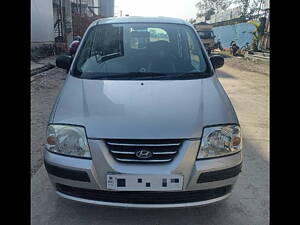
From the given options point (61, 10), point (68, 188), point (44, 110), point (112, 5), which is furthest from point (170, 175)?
point (112, 5)

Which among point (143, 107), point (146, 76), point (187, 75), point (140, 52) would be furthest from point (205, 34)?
point (143, 107)

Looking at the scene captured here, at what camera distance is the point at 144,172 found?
2.03 meters

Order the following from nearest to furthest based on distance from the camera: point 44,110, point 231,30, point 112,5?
1. point 44,110
2. point 231,30
3. point 112,5

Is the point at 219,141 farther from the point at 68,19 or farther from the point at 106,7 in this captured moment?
the point at 106,7

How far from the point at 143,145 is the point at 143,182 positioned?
0.24 meters

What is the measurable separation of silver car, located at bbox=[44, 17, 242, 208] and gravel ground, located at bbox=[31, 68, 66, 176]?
1.24 m

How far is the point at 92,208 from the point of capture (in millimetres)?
2551

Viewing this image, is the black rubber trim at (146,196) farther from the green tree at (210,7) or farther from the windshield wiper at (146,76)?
the green tree at (210,7)

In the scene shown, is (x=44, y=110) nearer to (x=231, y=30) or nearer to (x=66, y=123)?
(x=66, y=123)

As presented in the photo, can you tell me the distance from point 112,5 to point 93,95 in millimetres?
41592

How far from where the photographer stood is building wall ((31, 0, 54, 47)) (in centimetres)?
1339

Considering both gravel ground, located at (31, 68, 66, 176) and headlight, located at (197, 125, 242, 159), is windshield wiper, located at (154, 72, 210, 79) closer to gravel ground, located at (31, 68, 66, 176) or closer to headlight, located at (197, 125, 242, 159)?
headlight, located at (197, 125, 242, 159)

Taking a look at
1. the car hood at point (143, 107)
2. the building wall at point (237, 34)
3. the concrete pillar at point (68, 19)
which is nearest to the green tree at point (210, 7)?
the building wall at point (237, 34)

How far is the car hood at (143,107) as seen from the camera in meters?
2.11
